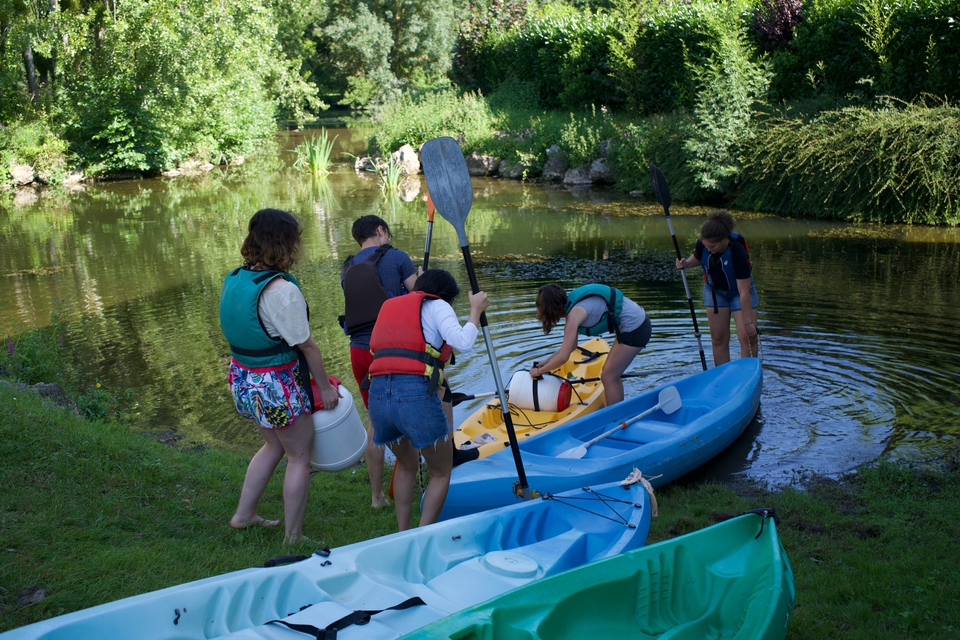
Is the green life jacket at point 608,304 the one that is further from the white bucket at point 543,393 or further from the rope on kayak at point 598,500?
the rope on kayak at point 598,500

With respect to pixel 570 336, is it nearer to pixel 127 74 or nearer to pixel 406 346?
pixel 406 346

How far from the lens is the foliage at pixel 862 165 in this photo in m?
12.7

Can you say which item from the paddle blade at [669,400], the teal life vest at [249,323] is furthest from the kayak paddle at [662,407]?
the teal life vest at [249,323]

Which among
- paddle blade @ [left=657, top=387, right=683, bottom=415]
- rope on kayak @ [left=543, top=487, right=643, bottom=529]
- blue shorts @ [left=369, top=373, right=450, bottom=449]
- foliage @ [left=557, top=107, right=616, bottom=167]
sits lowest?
paddle blade @ [left=657, top=387, right=683, bottom=415]

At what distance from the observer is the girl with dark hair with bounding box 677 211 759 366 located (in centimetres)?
633

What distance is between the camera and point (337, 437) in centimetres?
398

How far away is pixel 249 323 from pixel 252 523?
1.16m

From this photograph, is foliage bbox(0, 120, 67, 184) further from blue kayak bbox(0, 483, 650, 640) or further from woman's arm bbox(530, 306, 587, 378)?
blue kayak bbox(0, 483, 650, 640)

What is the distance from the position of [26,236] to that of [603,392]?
550 inches

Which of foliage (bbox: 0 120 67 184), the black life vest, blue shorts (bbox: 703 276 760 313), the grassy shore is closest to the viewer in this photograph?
the grassy shore

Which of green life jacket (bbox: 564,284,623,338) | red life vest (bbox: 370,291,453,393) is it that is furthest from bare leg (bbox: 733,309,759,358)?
red life vest (bbox: 370,291,453,393)

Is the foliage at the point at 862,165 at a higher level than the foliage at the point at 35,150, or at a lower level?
lower

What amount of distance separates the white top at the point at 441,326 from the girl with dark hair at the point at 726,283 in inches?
130

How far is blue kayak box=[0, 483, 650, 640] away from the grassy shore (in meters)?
0.46
